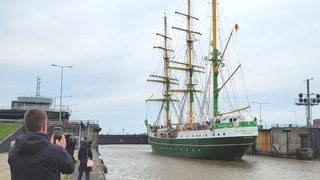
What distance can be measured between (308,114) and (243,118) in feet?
90.2

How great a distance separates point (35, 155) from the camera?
197 inches

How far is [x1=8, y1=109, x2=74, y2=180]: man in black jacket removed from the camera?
16.4 ft

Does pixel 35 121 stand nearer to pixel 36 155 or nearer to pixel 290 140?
pixel 36 155

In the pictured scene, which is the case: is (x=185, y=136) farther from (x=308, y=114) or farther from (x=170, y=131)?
(x=308, y=114)

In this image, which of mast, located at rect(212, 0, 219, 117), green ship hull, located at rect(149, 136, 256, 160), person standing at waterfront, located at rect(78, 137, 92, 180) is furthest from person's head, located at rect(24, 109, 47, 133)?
mast, located at rect(212, 0, 219, 117)

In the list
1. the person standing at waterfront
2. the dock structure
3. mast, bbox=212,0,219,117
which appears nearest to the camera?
the person standing at waterfront

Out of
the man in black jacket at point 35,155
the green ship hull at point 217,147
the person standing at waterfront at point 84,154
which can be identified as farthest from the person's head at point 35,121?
the green ship hull at point 217,147

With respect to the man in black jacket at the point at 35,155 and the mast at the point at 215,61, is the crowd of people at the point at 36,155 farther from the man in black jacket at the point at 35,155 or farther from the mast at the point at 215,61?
the mast at the point at 215,61

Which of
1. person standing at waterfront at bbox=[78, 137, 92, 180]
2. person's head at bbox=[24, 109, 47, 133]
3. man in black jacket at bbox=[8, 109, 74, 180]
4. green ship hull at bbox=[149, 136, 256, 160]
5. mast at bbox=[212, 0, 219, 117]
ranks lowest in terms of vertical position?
green ship hull at bbox=[149, 136, 256, 160]

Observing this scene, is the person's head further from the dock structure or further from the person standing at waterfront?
the dock structure

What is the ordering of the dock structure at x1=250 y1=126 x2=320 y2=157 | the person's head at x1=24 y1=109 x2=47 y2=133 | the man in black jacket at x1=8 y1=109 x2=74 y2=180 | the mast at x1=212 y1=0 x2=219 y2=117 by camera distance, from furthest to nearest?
the dock structure at x1=250 y1=126 x2=320 y2=157
the mast at x1=212 y1=0 x2=219 y2=117
the person's head at x1=24 y1=109 x2=47 y2=133
the man in black jacket at x1=8 y1=109 x2=74 y2=180

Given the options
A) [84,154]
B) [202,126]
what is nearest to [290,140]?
[202,126]

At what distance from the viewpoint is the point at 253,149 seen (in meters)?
73.4

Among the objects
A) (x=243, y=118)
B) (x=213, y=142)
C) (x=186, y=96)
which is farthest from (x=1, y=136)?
(x=186, y=96)
